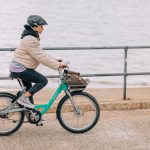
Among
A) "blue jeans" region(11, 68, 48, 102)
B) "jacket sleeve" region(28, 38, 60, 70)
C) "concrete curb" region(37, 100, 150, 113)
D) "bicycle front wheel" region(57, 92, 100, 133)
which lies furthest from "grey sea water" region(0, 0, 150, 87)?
"jacket sleeve" region(28, 38, 60, 70)

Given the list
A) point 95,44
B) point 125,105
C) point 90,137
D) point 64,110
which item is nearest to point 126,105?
point 125,105

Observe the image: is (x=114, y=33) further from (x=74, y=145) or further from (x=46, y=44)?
(x=74, y=145)

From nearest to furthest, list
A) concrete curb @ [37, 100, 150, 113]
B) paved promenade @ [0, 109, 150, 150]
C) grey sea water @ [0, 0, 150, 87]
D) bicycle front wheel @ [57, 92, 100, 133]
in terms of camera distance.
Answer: paved promenade @ [0, 109, 150, 150] → bicycle front wheel @ [57, 92, 100, 133] → concrete curb @ [37, 100, 150, 113] → grey sea water @ [0, 0, 150, 87]

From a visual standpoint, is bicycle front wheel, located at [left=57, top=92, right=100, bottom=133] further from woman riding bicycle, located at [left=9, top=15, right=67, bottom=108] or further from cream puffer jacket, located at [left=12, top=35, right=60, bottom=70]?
cream puffer jacket, located at [left=12, top=35, right=60, bottom=70]

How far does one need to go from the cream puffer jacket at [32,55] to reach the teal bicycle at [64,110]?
25 centimetres

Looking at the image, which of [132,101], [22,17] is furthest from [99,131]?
[22,17]

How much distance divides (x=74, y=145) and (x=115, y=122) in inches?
59.2

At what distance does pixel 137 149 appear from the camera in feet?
22.6

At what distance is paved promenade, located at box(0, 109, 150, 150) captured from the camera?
7.05 metres

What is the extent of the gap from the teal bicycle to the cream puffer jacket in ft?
0.81

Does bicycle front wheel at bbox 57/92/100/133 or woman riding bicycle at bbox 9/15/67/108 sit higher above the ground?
woman riding bicycle at bbox 9/15/67/108

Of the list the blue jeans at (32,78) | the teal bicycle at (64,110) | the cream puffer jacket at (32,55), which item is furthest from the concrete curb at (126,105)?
the cream puffer jacket at (32,55)

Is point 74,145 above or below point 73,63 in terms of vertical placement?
below

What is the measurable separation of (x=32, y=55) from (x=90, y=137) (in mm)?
1366
